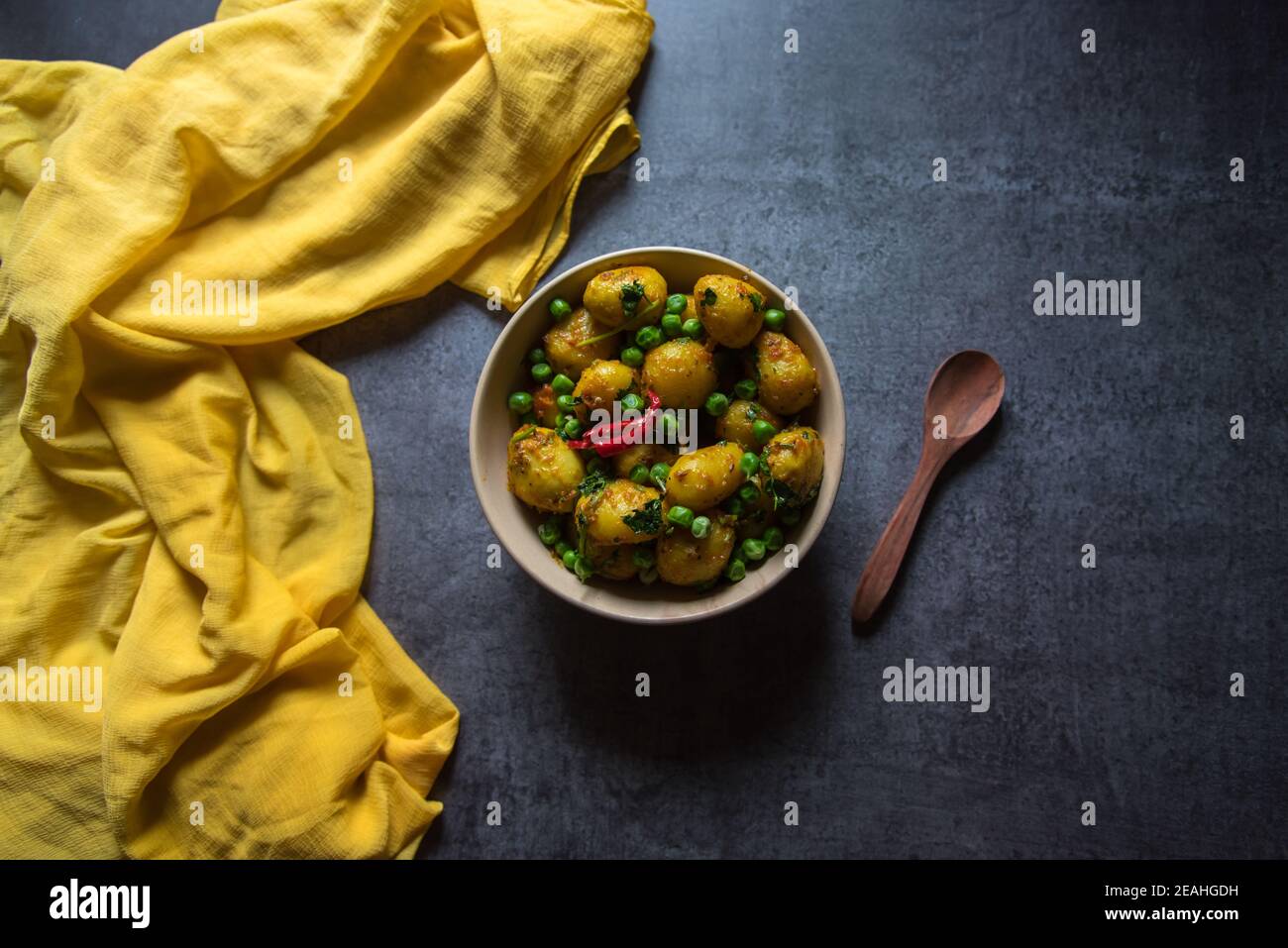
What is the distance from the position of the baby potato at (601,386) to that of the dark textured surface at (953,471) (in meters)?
0.52

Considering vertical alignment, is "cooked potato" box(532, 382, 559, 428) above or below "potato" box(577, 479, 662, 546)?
above

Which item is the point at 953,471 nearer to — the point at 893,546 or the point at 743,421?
the point at 893,546

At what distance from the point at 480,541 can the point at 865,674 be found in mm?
925

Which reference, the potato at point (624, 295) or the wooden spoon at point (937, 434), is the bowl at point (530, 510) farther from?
the wooden spoon at point (937, 434)

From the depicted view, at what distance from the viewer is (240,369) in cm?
208

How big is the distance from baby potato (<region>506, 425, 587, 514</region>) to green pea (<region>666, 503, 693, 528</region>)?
19cm

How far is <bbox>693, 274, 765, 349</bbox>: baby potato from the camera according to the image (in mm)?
1646

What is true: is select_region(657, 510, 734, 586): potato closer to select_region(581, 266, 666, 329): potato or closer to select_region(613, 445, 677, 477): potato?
select_region(613, 445, 677, 477): potato

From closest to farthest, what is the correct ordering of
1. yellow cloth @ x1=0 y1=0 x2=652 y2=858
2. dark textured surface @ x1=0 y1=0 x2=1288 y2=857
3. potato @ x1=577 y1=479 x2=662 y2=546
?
potato @ x1=577 y1=479 x2=662 y2=546
yellow cloth @ x1=0 y1=0 x2=652 y2=858
dark textured surface @ x1=0 y1=0 x2=1288 y2=857

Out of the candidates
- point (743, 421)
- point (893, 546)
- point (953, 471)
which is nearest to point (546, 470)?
point (743, 421)

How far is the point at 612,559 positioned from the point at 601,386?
12.5 inches

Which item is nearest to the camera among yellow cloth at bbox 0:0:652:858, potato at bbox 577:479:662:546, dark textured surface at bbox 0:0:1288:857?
potato at bbox 577:479:662:546

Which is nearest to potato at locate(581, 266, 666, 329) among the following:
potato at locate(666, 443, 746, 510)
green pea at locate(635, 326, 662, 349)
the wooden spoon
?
green pea at locate(635, 326, 662, 349)
